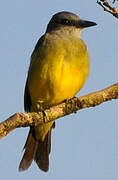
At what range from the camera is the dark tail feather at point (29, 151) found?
20.3 ft

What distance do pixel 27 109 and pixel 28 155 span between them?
0.69 m

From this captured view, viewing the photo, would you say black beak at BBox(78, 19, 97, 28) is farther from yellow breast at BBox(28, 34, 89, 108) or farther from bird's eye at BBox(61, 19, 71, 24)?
yellow breast at BBox(28, 34, 89, 108)

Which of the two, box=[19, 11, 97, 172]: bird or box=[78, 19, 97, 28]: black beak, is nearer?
box=[19, 11, 97, 172]: bird

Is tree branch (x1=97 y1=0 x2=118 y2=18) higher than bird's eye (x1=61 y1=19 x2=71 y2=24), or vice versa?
bird's eye (x1=61 y1=19 x2=71 y2=24)

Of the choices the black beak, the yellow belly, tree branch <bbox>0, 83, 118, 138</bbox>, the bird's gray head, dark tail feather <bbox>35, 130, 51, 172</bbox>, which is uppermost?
the bird's gray head

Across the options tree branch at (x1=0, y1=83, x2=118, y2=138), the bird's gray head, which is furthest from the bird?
tree branch at (x1=0, y1=83, x2=118, y2=138)

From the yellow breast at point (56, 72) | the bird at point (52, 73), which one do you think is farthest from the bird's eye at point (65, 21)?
the yellow breast at point (56, 72)

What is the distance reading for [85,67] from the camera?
6270mm

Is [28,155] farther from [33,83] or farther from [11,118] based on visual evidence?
[11,118]

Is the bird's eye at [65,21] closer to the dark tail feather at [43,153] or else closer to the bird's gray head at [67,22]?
the bird's gray head at [67,22]

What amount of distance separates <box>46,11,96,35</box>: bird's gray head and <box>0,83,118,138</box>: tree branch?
71.8 inches

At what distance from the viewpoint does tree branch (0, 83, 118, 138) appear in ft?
14.6

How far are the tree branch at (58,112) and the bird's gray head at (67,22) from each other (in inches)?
71.8

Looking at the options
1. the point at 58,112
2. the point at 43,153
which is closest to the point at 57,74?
the point at 58,112
